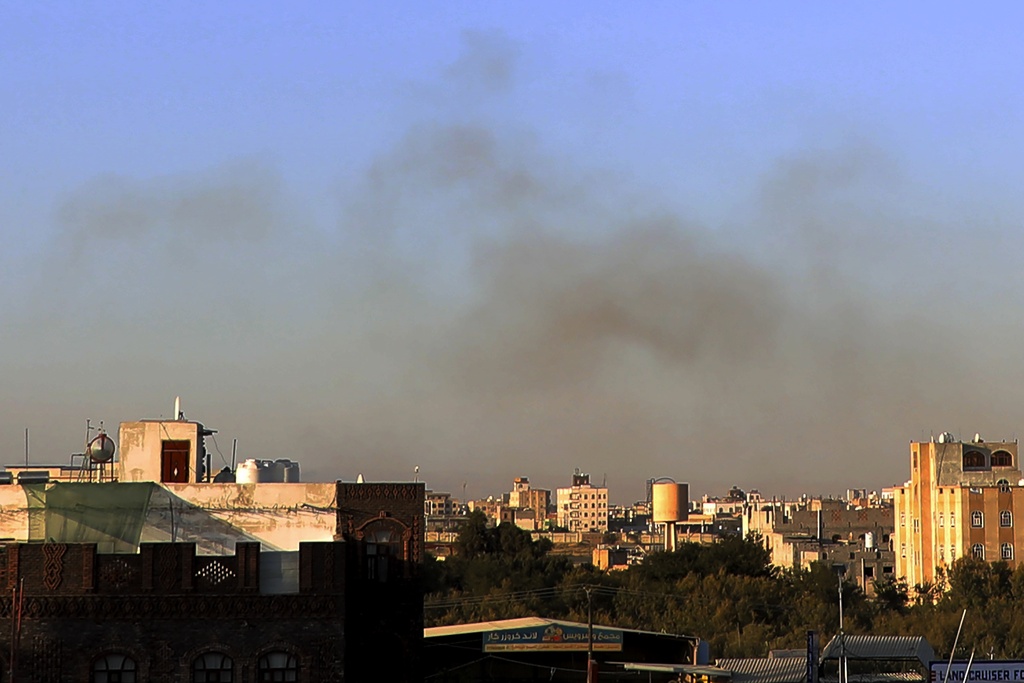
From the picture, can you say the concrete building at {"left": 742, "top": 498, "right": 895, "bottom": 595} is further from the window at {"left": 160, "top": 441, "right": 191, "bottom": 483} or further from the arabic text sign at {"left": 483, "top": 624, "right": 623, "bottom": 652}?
the window at {"left": 160, "top": 441, "right": 191, "bottom": 483}

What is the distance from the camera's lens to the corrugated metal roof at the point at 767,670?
165ft

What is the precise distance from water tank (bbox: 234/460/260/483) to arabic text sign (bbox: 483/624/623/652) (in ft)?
28.6

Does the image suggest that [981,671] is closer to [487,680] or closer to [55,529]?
[487,680]

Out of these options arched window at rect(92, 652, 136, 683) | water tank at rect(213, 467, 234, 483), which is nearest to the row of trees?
water tank at rect(213, 467, 234, 483)

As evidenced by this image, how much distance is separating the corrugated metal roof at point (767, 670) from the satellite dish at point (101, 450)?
19241mm

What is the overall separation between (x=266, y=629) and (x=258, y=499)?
5.99 meters

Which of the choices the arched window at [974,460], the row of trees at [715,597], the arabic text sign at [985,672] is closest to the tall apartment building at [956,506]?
the arched window at [974,460]

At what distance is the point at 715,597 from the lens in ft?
310

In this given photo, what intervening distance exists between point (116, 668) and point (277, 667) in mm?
3719

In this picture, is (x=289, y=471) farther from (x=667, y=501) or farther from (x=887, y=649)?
(x=667, y=501)

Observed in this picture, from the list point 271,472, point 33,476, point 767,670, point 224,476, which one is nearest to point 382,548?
point 271,472

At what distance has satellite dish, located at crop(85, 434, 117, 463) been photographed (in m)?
48.1

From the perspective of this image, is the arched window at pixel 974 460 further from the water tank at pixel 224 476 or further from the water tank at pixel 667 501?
A: the water tank at pixel 224 476

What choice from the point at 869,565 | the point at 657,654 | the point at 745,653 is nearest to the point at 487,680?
the point at 657,654
